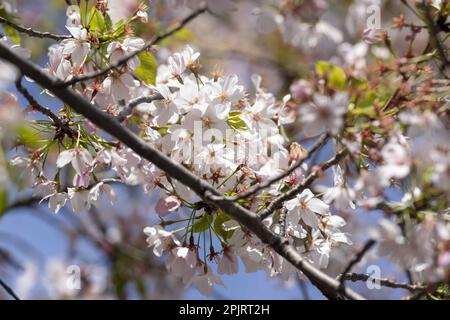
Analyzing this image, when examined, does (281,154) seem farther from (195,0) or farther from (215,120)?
(195,0)

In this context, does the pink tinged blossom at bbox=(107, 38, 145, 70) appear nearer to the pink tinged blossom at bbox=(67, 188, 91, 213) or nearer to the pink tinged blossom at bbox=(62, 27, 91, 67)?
the pink tinged blossom at bbox=(62, 27, 91, 67)

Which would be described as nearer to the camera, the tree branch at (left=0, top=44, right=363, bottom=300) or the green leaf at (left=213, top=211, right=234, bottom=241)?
the tree branch at (left=0, top=44, right=363, bottom=300)

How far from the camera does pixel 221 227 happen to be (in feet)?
4.68

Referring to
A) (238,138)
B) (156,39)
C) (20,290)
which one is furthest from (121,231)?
(156,39)

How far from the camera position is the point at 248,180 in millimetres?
1448

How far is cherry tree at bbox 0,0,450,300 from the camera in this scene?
102 cm

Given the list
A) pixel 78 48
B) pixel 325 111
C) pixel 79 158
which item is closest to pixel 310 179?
pixel 325 111

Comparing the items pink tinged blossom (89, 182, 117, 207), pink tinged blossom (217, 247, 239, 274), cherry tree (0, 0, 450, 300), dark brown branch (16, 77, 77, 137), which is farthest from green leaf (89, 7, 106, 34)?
pink tinged blossom (217, 247, 239, 274)

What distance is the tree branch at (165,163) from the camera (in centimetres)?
108

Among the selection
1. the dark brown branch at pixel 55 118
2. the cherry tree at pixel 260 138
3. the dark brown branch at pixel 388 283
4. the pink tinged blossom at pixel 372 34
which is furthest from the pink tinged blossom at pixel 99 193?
the pink tinged blossom at pixel 372 34

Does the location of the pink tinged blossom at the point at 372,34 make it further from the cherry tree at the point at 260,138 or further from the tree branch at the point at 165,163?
the tree branch at the point at 165,163

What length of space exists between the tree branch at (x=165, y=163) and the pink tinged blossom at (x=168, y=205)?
225 millimetres

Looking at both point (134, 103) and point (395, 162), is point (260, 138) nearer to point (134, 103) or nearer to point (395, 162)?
point (134, 103)

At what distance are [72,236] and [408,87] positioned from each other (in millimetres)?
3380
